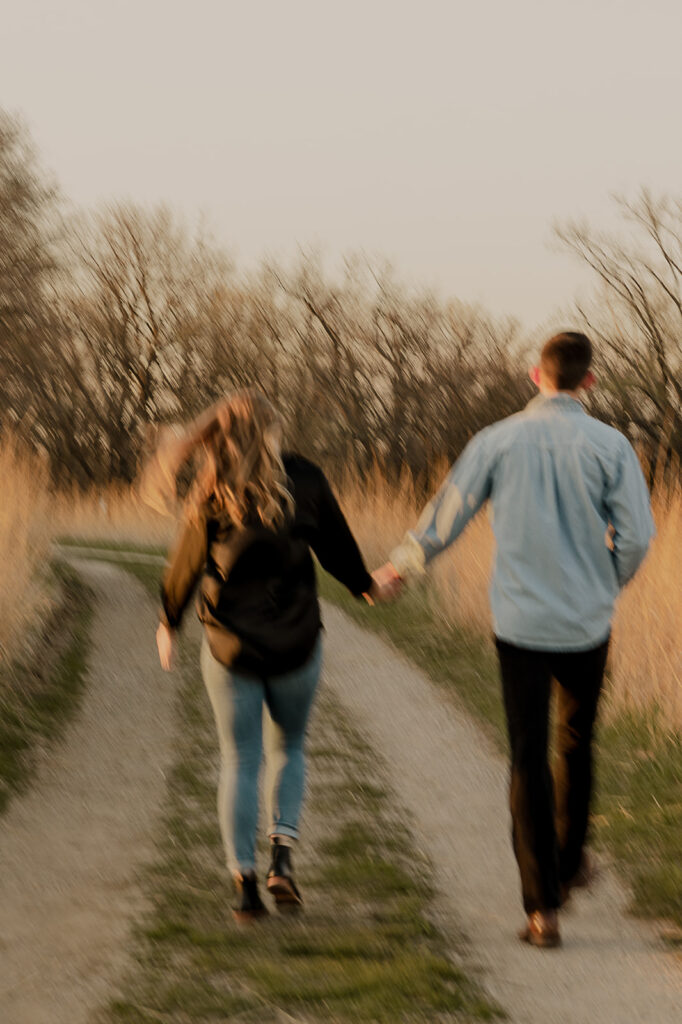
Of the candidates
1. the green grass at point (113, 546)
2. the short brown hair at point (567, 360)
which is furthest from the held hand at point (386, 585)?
the green grass at point (113, 546)

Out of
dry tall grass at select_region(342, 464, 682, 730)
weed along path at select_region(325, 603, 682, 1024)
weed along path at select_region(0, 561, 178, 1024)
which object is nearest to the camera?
weed along path at select_region(325, 603, 682, 1024)

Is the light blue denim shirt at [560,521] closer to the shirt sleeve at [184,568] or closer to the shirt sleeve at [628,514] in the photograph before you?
the shirt sleeve at [628,514]

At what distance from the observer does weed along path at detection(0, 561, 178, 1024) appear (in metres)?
4.37

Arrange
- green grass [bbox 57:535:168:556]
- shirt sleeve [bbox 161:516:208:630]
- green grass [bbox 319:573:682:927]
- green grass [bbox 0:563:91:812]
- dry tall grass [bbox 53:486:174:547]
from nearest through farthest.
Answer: shirt sleeve [bbox 161:516:208:630]
green grass [bbox 319:573:682:927]
green grass [bbox 0:563:91:812]
green grass [bbox 57:535:168:556]
dry tall grass [bbox 53:486:174:547]

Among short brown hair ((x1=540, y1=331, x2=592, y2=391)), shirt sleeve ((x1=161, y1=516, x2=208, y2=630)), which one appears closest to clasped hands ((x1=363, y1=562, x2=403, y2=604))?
shirt sleeve ((x1=161, y1=516, x2=208, y2=630))

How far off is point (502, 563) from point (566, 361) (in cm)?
76

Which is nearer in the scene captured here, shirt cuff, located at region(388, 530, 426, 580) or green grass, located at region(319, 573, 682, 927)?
shirt cuff, located at region(388, 530, 426, 580)

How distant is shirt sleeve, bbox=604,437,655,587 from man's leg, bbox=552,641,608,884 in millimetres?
341

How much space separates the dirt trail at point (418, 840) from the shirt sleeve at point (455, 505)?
4.61 feet

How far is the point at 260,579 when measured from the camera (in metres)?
4.61

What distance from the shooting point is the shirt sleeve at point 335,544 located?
476 cm

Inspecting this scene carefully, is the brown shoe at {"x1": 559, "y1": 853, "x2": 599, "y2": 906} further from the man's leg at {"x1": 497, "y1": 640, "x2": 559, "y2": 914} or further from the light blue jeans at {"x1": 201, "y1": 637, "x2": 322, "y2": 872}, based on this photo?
the light blue jeans at {"x1": 201, "y1": 637, "x2": 322, "y2": 872}

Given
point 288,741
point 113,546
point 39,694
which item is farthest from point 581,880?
point 113,546

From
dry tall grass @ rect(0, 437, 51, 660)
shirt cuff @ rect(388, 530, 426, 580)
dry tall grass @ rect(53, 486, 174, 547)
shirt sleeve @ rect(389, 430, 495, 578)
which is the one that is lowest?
dry tall grass @ rect(53, 486, 174, 547)
